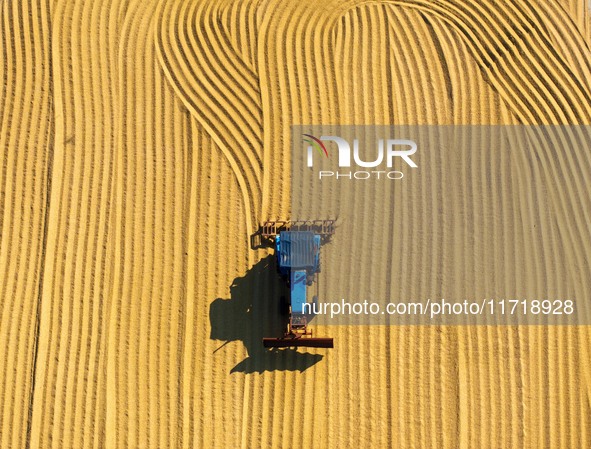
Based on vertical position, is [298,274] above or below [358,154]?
below

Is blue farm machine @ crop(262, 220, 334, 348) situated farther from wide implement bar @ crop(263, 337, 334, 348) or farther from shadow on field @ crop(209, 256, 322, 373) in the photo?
shadow on field @ crop(209, 256, 322, 373)

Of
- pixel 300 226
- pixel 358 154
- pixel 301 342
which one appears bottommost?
pixel 301 342

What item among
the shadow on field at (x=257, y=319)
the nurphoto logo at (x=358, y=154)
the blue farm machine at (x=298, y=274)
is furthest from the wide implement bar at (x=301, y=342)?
the nurphoto logo at (x=358, y=154)

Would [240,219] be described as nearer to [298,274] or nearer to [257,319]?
[298,274]

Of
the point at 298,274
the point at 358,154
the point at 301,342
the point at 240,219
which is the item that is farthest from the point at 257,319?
the point at 358,154

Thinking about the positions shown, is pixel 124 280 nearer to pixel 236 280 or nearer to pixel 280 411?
pixel 236 280

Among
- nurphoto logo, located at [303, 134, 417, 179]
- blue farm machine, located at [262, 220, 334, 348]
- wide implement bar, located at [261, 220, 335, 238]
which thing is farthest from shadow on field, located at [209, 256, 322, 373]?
nurphoto logo, located at [303, 134, 417, 179]

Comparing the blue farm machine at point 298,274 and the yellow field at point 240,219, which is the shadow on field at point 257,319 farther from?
the blue farm machine at point 298,274
